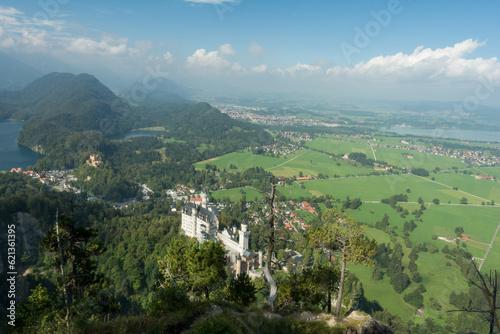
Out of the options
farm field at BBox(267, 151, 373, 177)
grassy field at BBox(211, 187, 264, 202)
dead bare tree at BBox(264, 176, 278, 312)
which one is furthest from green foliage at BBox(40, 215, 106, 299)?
farm field at BBox(267, 151, 373, 177)

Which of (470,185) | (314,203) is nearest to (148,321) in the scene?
(314,203)

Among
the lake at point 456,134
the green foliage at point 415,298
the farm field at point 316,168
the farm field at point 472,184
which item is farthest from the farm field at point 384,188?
the lake at point 456,134

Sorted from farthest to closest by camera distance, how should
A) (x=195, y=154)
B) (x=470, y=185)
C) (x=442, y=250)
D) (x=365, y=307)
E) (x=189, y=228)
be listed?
(x=195, y=154) < (x=470, y=185) < (x=442, y=250) < (x=189, y=228) < (x=365, y=307)

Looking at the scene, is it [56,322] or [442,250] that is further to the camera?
[442,250]

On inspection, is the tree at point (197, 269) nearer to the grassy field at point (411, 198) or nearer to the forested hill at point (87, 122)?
the grassy field at point (411, 198)

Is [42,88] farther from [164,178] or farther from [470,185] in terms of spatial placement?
[470,185]

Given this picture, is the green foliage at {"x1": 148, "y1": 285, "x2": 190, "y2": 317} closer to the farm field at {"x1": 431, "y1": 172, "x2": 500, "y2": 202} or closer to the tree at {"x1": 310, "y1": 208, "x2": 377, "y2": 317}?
the tree at {"x1": 310, "y1": 208, "x2": 377, "y2": 317}
